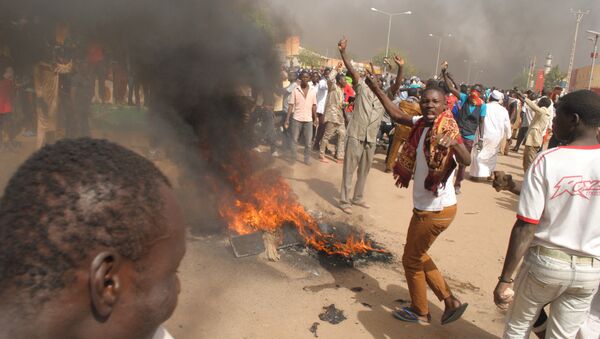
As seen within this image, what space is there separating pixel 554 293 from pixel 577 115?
1.00 m

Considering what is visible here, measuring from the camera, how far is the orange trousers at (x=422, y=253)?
3258 millimetres

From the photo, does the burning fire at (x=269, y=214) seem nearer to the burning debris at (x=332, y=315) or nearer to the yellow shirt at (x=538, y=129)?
the burning debris at (x=332, y=315)

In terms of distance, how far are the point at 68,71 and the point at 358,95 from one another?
425 centimetres

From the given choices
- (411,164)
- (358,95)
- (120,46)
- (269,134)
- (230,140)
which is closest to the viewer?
(411,164)

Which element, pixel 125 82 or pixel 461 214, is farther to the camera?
pixel 461 214

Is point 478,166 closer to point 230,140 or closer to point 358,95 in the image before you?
point 358,95

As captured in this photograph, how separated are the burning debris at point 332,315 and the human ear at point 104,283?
298 cm

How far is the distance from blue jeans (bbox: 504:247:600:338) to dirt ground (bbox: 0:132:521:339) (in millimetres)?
1167

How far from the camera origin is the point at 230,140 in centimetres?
549

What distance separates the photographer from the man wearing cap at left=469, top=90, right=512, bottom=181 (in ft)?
28.6

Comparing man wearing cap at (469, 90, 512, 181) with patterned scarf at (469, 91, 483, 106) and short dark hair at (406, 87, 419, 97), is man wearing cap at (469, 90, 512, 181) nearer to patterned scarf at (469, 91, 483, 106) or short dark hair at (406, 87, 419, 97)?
patterned scarf at (469, 91, 483, 106)

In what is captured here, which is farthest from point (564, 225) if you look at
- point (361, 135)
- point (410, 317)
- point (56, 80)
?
point (56, 80)

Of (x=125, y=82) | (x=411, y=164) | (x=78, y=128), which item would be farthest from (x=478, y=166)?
(x=78, y=128)

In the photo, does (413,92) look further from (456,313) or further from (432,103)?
(456,313)
